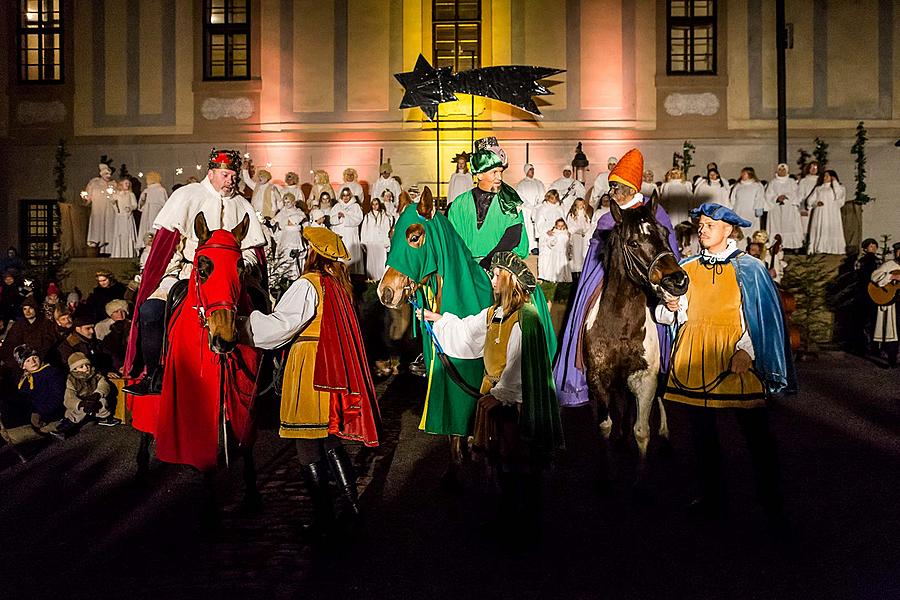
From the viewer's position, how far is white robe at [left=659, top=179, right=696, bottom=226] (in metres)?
21.8

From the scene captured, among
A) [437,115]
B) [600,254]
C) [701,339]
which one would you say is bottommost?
[701,339]

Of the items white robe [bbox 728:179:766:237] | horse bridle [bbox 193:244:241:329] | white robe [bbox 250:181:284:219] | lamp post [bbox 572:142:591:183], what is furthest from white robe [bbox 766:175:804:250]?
horse bridle [bbox 193:244:241:329]

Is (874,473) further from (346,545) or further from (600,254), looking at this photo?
(346,545)

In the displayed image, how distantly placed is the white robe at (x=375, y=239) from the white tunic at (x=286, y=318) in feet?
48.3

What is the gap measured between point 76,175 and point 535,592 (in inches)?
909

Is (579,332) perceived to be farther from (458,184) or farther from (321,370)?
(458,184)

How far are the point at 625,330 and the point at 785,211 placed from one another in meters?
15.7

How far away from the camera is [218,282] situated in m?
6.46

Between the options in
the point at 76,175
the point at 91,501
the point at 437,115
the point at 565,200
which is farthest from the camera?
the point at 76,175

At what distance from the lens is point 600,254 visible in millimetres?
8258

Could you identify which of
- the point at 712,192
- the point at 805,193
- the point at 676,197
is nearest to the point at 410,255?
the point at 676,197

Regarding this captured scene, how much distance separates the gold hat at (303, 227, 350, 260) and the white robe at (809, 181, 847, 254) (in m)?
17.1

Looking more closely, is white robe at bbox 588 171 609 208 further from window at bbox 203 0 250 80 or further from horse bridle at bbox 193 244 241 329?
horse bridle at bbox 193 244 241 329

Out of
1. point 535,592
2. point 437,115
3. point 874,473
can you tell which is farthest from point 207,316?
point 437,115
